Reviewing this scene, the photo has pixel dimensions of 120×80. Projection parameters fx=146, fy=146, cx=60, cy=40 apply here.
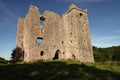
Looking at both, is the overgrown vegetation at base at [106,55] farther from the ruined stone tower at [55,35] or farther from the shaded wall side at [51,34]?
the shaded wall side at [51,34]

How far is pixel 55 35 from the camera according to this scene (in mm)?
37719

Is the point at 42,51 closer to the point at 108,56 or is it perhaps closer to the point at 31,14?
the point at 31,14

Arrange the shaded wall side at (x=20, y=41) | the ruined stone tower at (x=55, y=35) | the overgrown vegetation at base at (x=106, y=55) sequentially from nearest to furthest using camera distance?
the ruined stone tower at (x=55, y=35)
the shaded wall side at (x=20, y=41)
the overgrown vegetation at base at (x=106, y=55)

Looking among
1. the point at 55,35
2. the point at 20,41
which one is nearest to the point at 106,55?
the point at 55,35

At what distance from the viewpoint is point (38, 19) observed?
117ft

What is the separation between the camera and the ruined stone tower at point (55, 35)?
3425 centimetres

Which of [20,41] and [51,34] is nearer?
[51,34]

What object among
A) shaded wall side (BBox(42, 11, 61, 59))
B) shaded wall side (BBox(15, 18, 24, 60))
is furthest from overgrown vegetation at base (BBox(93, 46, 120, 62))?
shaded wall side (BBox(15, 18, 24, 60))

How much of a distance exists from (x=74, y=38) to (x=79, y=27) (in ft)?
10.5

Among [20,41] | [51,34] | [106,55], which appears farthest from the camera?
[106,55]

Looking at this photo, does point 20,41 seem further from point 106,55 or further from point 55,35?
point 106,55

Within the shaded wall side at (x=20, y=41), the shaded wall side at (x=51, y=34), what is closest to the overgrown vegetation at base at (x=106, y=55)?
the shaded wall side at (x=51, y=34)

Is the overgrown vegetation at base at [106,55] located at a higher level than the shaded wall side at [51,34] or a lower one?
lower

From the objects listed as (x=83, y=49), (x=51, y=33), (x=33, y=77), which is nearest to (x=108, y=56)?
(x=83, y=49)
